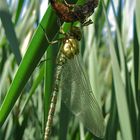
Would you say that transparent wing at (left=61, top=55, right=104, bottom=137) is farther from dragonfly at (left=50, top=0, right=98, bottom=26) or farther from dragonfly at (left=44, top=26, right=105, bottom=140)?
dragonfly at (left=50, top=0, right=98, bottom=26)

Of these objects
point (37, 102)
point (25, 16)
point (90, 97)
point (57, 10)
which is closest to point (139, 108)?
point (90, 97)

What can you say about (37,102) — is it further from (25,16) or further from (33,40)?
(33,40)

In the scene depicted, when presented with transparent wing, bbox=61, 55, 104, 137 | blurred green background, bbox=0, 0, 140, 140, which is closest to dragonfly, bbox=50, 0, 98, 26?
blurred green background, bbox=0, 0, 140, 140

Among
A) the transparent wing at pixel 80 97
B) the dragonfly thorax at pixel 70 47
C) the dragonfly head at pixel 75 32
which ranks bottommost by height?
the transparent wing at pixel 80 97

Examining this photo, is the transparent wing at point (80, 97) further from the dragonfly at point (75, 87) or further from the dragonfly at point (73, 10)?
the dragonfly at point (73, 10)

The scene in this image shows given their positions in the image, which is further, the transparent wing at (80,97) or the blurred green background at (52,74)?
the transparent wing at (80,97)

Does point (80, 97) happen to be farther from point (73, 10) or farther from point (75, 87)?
point (73, 10)

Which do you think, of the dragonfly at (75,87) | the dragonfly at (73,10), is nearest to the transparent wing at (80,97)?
the dragonfly at (75,87)

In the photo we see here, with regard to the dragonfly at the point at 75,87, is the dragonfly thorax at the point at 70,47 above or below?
above
